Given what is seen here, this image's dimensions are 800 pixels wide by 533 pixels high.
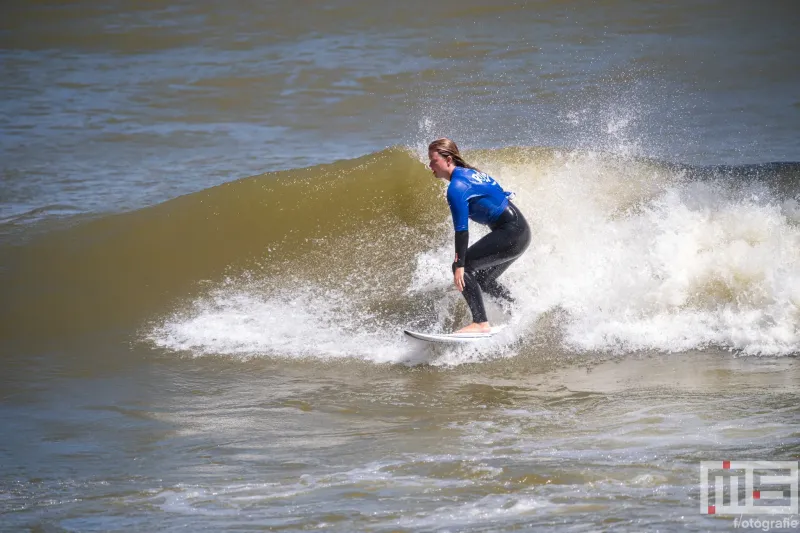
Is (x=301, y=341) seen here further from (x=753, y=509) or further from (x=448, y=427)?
(x=753, y=509)

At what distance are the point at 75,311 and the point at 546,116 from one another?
7905mm

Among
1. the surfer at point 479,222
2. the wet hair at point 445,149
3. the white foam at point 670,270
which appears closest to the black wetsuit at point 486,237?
the surfer at point 479,222

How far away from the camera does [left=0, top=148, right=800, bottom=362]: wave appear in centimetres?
755

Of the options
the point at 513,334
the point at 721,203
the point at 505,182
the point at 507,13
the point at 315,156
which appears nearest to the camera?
the point at 513,334

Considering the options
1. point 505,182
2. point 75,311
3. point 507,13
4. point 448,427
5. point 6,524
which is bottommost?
point 6,524

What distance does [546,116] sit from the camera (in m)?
13.6

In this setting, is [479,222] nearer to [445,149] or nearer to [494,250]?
[494,250]

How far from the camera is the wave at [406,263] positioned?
24.8 ft

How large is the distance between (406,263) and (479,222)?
229 centimetres

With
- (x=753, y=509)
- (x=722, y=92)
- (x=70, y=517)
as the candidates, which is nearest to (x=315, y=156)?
(x=722, y=92)

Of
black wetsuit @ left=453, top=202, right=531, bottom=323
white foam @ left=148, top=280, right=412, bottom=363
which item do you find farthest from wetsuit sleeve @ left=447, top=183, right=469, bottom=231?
white foam @ left=148, top=280, right=412, bottom=363

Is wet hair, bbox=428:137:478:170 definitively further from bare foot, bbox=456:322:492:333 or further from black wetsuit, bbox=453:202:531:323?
bare foot, bbox=456:322:492:333

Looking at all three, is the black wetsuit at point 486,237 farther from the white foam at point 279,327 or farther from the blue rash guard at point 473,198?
the white foam at point 279,327

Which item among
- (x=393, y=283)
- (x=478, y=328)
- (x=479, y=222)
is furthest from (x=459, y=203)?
(x=393, y=283)
